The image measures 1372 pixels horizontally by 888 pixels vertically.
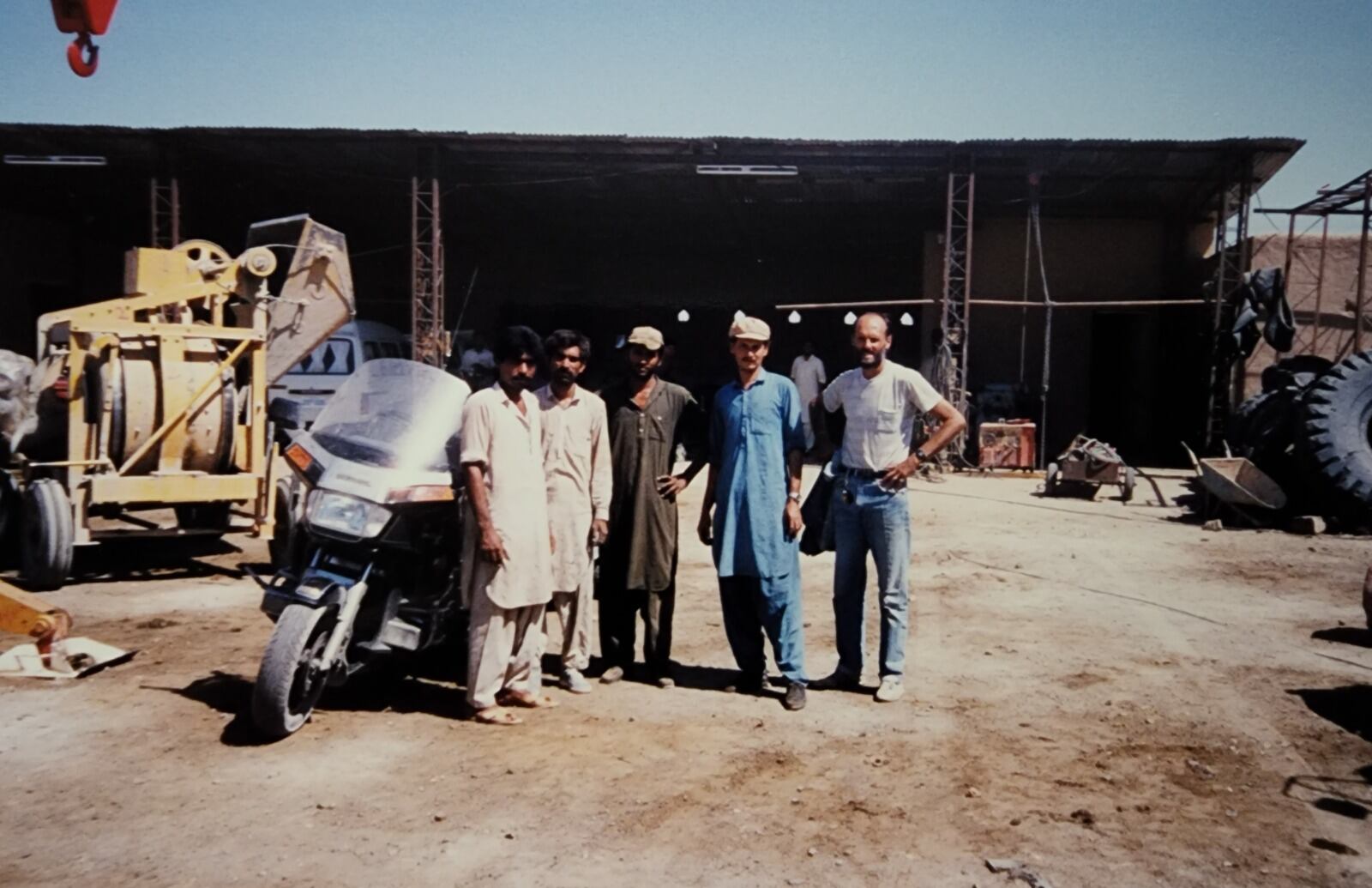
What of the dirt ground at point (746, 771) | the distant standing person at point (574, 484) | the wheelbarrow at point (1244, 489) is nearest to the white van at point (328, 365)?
the dirt ground at point (746, 771)

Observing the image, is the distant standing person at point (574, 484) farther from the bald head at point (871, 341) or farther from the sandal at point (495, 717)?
the bald head at point (871, 341)

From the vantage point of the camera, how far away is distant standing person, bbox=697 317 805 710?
4.81 meters

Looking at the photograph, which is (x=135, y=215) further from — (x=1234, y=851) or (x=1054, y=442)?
(x=1234, y=851)

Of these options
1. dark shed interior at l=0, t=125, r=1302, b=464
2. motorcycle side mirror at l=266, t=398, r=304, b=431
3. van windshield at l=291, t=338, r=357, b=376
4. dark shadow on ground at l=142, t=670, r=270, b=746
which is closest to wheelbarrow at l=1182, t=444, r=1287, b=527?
dark shed interior at l=0, t=125, r=1302, b=464

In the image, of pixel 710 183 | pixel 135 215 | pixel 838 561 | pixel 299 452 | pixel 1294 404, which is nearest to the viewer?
pixel 299 452

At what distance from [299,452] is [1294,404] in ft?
35.2

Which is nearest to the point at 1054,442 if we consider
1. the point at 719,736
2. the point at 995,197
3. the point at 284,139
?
the point at 995,197

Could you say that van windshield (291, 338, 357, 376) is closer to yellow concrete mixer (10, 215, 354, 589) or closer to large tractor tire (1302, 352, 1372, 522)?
yellow concrete mixer (10, 215, 354, 589)

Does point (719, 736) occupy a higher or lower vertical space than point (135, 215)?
lower

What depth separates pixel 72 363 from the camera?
7.27 meters

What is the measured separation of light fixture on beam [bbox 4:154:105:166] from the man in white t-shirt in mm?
17102

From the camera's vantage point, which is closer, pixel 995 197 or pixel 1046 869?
pixel 1046 869

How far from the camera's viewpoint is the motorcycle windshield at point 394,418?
4625 millimetres

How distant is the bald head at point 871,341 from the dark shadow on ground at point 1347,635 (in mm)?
3486
